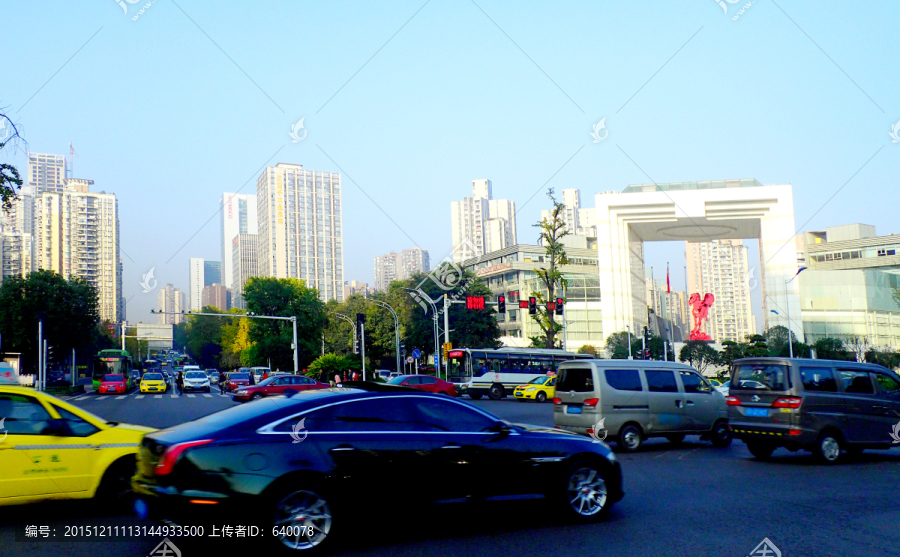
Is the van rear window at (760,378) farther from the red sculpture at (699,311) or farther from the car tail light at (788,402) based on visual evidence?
the red sculpture at (699,311)

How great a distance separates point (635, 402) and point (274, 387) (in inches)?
805

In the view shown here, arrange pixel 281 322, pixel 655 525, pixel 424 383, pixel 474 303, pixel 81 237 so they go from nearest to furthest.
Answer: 1. pixel 655 525
2. pixel 424 383
3. pixel 474 303
4. pixel 281 322
5. pixel 81 237

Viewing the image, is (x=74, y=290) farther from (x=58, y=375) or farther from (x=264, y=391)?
(x=264, y=391)

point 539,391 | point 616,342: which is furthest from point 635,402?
point 616,342

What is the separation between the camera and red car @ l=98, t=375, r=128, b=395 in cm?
4590

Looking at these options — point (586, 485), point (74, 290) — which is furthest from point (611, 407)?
point (74, 290)

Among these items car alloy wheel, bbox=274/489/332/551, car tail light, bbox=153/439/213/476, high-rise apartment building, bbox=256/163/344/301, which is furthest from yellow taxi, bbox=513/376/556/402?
high-rise apartment building, bbox=256/163/344/301

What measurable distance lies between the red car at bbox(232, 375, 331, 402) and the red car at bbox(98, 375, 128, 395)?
19.9m

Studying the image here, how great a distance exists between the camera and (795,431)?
38.1 feet

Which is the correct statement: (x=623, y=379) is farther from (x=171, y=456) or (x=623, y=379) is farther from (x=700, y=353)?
(x=700, y=353)

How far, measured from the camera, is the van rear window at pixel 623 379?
13609 mm

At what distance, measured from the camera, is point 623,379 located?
13.7 metres

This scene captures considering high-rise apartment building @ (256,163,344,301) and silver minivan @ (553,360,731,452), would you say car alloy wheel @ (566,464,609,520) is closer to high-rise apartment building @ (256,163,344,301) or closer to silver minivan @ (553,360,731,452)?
silver minivan @ (553,360,731,452)

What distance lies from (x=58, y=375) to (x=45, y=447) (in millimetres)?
65880
